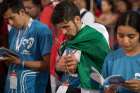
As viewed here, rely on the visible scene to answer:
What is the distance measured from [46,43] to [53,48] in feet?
0.26

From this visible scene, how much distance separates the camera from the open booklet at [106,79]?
3487mm

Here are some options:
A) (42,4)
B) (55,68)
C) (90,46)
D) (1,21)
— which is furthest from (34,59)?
(42,4)

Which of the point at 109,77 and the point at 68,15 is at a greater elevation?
the point at 68,15

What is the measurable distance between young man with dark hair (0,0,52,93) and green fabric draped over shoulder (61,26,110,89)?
0.58 meters

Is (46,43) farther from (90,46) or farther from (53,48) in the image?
(90,46)

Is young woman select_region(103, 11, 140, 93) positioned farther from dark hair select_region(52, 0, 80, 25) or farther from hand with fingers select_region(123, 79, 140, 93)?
dark hair select_region(52, 0, 80, 25)

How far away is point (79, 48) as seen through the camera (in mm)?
4020

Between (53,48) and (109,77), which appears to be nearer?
(109,77)

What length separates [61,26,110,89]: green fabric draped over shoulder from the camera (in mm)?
3979

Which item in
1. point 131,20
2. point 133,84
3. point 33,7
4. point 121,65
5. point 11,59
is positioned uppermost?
point 33,7

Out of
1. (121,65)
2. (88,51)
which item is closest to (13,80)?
(88,51)

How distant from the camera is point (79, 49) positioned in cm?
402

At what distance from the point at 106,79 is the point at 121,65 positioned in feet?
0.69

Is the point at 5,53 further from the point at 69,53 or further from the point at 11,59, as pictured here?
the point at 69,53
